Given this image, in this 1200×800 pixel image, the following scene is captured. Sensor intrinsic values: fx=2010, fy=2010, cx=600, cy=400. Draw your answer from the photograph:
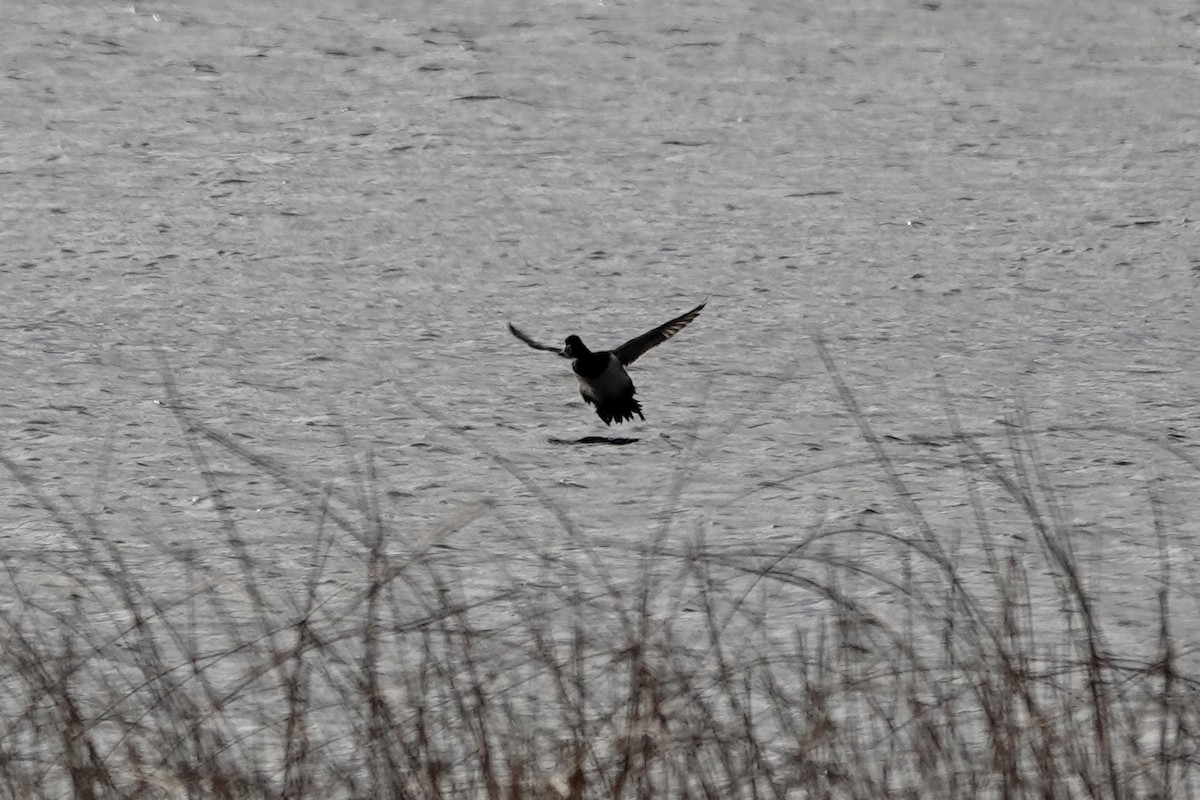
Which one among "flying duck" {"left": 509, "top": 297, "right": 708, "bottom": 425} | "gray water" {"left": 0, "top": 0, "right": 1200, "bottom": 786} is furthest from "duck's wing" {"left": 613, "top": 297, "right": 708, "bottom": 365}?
"gray water" {"left": 0, "top": 0, "right": 1200, "bottom": 786}

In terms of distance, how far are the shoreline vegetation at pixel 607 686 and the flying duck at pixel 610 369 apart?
0.66ft

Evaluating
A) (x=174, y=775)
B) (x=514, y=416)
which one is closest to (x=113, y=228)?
(x=514, y=416)

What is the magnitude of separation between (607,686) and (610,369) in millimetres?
878

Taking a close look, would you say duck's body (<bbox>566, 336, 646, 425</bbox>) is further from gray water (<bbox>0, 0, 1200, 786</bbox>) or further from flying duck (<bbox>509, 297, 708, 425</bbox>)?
gray water (<bbox>0, 0, 1200, 786</bbox>)

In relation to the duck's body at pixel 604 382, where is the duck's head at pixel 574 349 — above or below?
above

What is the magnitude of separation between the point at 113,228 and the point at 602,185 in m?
1.08

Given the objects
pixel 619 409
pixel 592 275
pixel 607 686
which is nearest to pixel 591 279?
pixel 592 275

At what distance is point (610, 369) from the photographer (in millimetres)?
2961

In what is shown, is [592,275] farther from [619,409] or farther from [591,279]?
[619,409]

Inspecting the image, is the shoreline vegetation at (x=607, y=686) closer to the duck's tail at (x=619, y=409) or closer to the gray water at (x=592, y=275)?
the gray water at (x=592, y=275)

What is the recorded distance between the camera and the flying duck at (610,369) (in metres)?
2.92

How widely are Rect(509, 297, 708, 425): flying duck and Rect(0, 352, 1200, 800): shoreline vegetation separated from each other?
201mm

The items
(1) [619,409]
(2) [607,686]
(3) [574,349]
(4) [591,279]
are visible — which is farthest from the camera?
(4) [591,279]

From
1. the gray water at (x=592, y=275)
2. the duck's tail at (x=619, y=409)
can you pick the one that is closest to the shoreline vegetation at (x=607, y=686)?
the gray water at (x=592, y=275)
